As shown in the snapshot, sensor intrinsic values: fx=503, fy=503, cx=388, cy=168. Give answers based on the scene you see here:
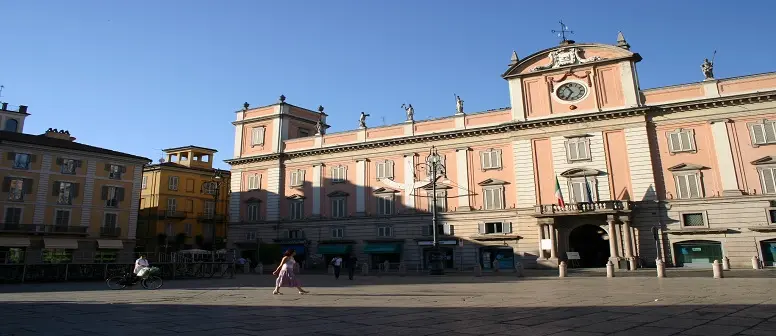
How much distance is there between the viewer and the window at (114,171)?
154 ft

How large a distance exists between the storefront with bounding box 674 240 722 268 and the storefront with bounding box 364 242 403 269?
20.1 metres

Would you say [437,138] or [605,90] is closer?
[605,90]

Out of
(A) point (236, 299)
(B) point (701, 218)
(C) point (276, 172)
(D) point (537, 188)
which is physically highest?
(C) point (276, 172)

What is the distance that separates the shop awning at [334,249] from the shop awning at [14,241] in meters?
23.6

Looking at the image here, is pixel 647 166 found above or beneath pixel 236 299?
above

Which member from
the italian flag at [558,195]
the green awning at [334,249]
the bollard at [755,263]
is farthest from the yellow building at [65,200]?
the bollard at [755,263]

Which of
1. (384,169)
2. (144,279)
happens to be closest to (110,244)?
(384,169)

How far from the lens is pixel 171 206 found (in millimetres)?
56031

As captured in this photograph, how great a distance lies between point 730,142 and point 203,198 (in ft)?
170

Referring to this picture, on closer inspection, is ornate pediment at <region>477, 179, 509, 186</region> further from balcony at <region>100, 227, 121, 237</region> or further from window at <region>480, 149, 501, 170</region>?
balcony at <region>100, 227, 121, 237</region>

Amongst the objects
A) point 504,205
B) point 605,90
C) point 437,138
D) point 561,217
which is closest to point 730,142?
point 605,90

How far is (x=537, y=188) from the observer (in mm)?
37375

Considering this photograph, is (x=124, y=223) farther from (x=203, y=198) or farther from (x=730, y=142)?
(x=730, y=142)

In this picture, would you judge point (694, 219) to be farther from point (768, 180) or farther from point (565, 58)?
point (565, 58)
